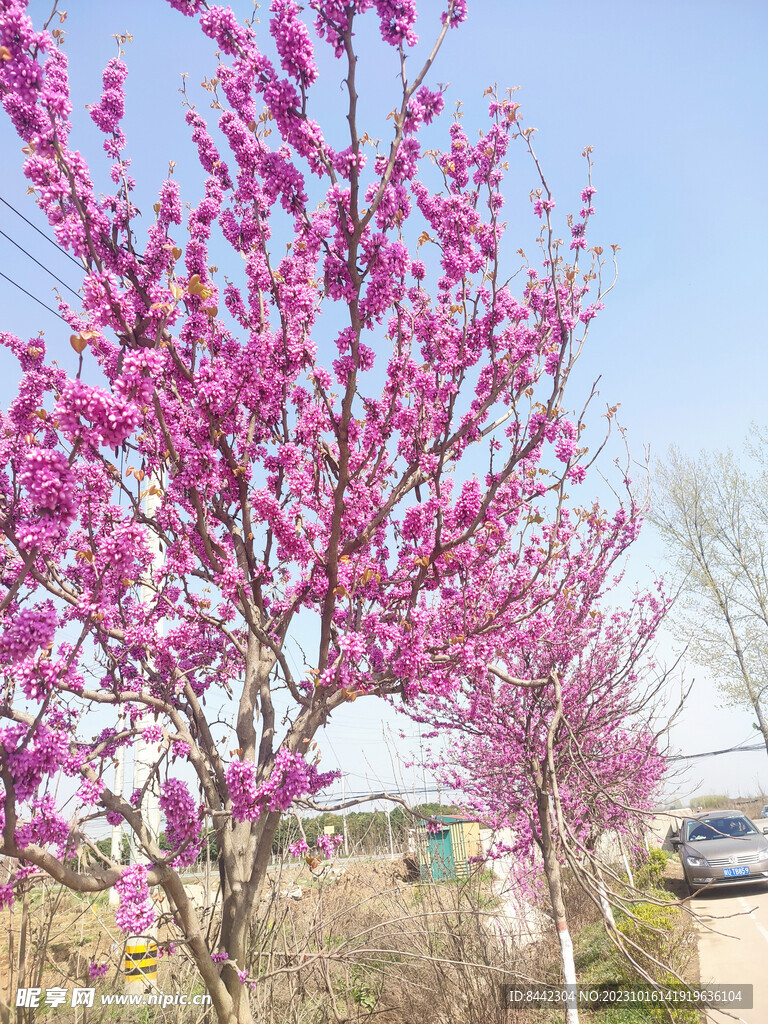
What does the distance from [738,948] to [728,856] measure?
2983mm

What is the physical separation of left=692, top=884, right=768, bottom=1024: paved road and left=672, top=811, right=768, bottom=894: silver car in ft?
1.13

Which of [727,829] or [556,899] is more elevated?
[556,899]

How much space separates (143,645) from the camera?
406 centimetres

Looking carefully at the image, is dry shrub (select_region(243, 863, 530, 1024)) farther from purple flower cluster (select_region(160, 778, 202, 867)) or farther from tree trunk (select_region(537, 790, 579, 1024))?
purple flower cluster (select_region(160, 778, 202, 867))

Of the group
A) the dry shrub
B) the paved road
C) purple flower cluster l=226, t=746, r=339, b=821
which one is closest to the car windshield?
the paved road

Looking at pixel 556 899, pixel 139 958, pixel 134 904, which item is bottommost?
pixel 556 899

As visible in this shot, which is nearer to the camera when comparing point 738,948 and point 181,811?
point 181,811

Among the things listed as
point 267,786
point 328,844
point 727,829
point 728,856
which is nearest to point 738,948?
point 728,856

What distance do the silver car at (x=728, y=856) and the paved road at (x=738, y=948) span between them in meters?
0.34

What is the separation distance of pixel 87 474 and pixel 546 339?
10.6 ft

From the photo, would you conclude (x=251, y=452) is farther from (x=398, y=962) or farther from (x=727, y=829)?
(x=727, y=829)

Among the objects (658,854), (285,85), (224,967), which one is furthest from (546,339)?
(658,854)

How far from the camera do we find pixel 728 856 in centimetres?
1130

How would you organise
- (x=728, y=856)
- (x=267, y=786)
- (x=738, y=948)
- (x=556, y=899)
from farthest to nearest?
(x=728, y=856) → (x=738, y=948) → (x=556, y=899) → (x=267, y=786)
